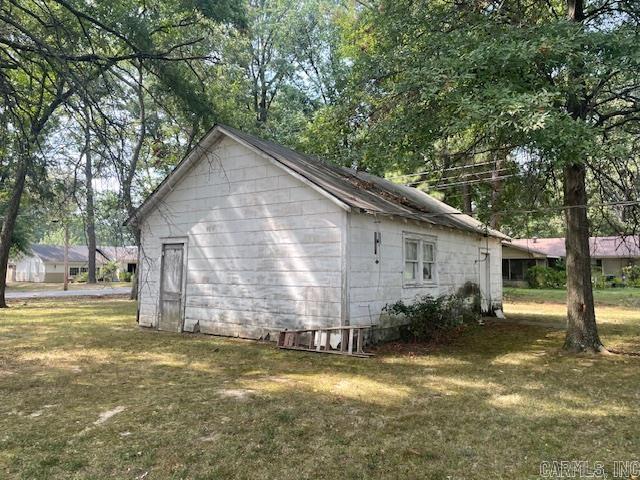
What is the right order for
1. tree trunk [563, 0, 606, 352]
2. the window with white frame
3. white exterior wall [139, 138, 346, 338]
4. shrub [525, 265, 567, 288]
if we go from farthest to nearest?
shrub [525, 265, 567, 288] → the window with white frame → white exterior wall [139, 138, 346, 338] → tree trunk [563, 0, 606, 352]

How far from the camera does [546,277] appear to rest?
32.0 metres

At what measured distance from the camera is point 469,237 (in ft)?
49.2

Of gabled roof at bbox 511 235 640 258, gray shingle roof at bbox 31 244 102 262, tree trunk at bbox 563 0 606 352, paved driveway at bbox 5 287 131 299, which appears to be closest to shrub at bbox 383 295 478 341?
tree trunk at bbox 563 0 606 352

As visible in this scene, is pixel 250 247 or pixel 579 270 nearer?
pixel 579 270

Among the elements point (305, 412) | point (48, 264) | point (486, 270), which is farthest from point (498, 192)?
point (48, 264)

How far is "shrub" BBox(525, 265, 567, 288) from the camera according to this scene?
31797 millimetres

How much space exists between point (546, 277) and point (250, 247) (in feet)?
91.1

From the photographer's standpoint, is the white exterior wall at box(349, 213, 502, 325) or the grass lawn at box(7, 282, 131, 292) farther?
the grass lawn at box(7, 282, 131, 292)

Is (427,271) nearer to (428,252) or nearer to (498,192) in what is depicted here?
(428,252)

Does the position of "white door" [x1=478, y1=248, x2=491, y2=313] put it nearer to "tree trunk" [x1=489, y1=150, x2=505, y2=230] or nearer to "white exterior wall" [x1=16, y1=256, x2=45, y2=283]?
"tree trunk" [x1=489, y1=150, x2=505, y2=230]

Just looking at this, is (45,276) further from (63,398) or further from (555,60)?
(555,60)

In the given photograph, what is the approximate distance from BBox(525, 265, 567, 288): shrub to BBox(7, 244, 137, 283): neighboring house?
39455mm

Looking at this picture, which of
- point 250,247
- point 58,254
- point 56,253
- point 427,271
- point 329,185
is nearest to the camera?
point 329,185

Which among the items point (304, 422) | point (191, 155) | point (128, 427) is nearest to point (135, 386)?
point (128, 427)
